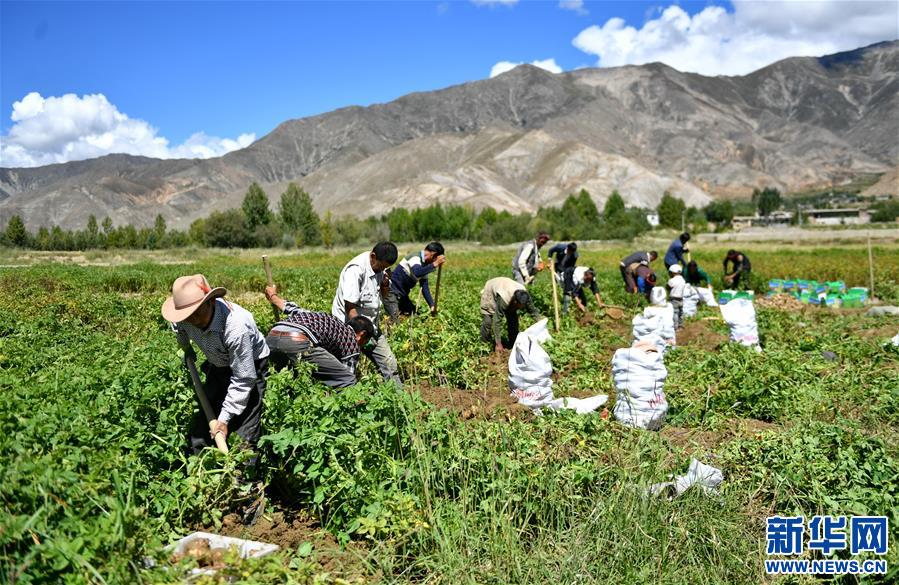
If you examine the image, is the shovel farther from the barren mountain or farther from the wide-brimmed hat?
the barren mountain

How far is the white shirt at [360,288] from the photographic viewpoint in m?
5.72

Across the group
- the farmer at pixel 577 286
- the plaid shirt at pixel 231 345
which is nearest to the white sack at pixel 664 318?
the farmer at pixel 577 286

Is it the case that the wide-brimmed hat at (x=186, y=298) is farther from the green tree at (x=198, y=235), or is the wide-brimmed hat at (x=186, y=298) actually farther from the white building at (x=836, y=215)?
the white building at (x=836, y=215)

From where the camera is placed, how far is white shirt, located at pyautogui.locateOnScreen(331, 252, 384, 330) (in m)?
5.72

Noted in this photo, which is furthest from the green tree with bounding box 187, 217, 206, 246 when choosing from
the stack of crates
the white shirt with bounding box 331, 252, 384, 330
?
the white shirt with bounding box 331, 252, 384, 330

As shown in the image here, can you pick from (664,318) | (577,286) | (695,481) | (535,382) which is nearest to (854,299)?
(577,286)

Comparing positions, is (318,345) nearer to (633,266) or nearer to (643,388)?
(643,388)

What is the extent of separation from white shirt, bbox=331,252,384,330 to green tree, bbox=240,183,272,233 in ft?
217

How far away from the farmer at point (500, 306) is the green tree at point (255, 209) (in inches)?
2522

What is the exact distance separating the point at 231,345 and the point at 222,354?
164mm

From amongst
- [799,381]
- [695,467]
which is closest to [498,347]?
[799,381]

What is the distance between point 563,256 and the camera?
12.0 meters

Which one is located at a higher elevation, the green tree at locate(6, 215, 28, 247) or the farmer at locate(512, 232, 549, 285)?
the green tree at locate(6, 215, 28, 247)

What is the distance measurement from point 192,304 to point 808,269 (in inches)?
860
